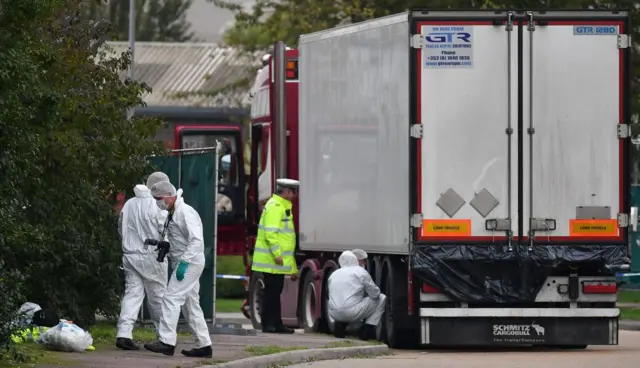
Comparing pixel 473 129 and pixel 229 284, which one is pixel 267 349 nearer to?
pixel 473 129

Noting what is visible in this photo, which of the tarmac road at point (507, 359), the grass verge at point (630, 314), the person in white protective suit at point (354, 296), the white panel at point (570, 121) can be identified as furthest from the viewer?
the grass verge at point (630, 314)

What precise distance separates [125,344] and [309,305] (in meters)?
5.80

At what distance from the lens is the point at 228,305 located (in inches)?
1278

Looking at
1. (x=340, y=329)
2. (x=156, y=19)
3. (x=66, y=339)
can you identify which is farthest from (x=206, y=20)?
(x=66, y=339)

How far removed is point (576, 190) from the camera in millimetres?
18516

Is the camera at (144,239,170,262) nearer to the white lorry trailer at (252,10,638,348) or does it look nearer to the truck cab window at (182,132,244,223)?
the white lorry trailer at (252,10,638,348)

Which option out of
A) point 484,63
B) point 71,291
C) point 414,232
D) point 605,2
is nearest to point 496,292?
point 414,232

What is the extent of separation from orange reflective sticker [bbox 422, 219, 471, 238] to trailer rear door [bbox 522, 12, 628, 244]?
608 millimetres

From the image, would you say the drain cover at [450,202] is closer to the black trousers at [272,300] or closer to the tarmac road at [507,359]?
the tarmac road at [507,359]

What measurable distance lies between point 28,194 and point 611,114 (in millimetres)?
5925

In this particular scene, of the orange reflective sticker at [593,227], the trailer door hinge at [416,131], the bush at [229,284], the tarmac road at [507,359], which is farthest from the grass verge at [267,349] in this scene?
the bush at [229,284]

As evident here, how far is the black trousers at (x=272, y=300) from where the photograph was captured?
21.2 m

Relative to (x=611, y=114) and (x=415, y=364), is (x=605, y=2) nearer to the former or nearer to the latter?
(x=611, y=114)

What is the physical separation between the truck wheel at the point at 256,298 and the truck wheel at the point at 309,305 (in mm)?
1476
